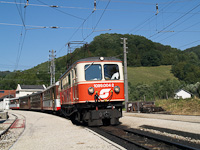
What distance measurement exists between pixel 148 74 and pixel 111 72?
68.7 m

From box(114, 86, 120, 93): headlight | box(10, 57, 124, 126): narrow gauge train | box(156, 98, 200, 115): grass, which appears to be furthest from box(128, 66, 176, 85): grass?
box(114, 86, 120, 93): headlight

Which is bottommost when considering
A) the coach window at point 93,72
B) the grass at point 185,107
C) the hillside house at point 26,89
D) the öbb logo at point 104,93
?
the grass at point 185,107

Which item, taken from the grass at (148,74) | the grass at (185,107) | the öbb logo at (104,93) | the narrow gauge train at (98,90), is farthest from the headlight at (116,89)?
the grass at (148,74)

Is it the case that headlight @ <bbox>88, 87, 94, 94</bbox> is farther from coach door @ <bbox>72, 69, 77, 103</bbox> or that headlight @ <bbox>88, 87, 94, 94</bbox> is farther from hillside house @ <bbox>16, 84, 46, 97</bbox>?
hillside house @ <bbox>16, 84, 46, 97</bbox>

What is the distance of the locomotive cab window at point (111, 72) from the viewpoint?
12492mm

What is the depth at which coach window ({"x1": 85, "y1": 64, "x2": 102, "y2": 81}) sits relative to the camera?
1225 centimetres

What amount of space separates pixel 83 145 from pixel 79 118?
488 centimetres

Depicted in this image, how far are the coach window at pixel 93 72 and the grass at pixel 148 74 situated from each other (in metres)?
63.1

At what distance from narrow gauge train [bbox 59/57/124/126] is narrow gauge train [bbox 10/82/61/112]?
8.87 metres

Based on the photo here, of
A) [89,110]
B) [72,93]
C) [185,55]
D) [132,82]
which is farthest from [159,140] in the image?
[185,55]

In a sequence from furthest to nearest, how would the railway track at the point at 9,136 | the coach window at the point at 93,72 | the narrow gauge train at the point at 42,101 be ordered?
the narrow gauge train at the point at 42,101, the coach window at the point at 93,72, the railway track at the point at 9,136

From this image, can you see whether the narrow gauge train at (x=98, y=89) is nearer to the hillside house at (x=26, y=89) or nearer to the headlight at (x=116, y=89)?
the headlight at (x=116, y=89)

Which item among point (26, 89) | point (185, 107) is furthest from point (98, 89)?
point (26, 89)

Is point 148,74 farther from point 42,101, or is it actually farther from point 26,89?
point 42,101
